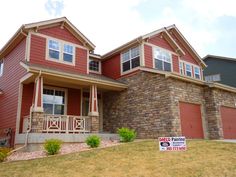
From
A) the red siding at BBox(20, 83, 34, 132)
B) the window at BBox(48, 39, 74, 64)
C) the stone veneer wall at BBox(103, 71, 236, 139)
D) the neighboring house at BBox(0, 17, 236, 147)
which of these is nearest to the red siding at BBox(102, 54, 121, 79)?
the neighboring house at BBox(0, 17, 236, 147)

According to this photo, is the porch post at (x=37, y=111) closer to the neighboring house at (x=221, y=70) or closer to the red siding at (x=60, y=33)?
the red siding at (x=60, y=33)

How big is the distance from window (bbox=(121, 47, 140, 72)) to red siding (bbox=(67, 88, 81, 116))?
12.7 feet

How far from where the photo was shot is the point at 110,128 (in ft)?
57.0

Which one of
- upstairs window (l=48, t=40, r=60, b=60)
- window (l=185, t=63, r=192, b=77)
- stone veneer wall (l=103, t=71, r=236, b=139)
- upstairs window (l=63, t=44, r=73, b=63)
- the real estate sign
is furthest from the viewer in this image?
window (l=185, t=63, r=192, b=77)

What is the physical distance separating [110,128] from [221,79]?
16.3 m

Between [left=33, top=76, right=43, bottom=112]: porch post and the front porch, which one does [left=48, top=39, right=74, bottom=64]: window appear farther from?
[left=33, top=76, right=43, bottom=112]: porch post

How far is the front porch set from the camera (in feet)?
40.1

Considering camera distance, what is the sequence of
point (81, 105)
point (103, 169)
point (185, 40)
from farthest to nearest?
point (185, 40) → point (81, 105) → point (103, 169)

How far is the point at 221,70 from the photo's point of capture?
28109 mm

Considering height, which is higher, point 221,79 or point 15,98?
point 221,79

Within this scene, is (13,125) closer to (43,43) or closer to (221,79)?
(43,43)

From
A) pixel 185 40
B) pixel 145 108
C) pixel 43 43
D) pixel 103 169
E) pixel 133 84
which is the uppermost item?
pixel 185 40

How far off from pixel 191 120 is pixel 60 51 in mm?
9000

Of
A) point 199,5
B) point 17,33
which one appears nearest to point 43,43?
point 17,33
